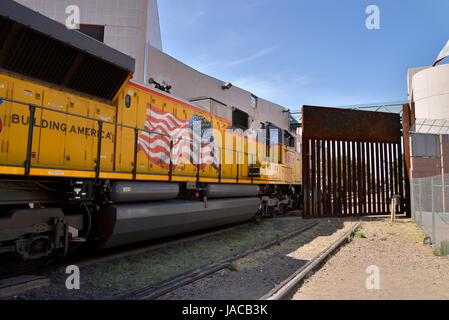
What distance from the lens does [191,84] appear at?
1909 centimetres

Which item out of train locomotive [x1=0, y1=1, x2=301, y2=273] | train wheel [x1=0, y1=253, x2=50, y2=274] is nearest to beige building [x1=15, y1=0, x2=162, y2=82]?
train locomotive [x1=0, y1=1, x2=301, y2=273]

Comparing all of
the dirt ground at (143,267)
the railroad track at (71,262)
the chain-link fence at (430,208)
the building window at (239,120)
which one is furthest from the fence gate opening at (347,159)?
the railroad track at (71,262)

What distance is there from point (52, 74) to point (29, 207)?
2129 mm

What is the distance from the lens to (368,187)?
12.0 meters

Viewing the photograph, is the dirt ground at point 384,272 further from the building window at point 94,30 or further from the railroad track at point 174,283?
the building window at point 94,30

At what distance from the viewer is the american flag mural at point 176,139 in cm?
667

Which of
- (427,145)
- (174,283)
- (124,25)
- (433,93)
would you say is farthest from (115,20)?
(433,93)

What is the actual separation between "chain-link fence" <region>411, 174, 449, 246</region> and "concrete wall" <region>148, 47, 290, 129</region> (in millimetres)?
6327

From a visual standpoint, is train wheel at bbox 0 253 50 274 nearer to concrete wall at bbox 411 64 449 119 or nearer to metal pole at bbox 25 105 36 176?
metal pole at bbox 25 105 36 176

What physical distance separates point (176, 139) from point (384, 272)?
16.9 feet

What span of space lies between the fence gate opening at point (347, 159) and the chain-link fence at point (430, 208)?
1048 millimetres

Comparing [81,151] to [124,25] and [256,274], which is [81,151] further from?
[124,25]

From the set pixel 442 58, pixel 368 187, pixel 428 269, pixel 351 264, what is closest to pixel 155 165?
pixel 351 264

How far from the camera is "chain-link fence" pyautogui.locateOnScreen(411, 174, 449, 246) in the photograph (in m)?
7.82
